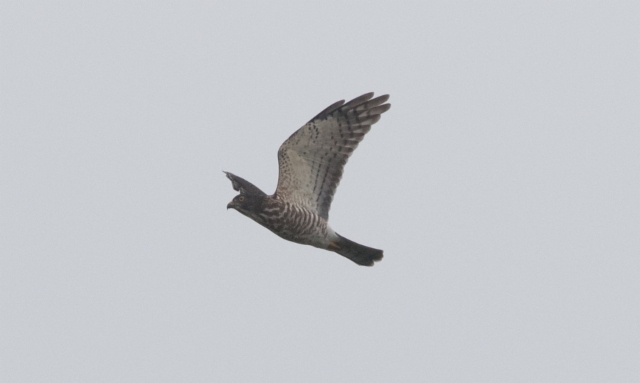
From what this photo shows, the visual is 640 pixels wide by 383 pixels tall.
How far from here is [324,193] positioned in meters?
14.0

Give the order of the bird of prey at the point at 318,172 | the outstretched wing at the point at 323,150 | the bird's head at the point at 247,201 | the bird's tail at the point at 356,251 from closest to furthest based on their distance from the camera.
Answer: the bird's head at the point at 247,201 → the bird of prey at the point at 318,172 → the outstretched wing at the point at 323,150 → the bird's tail at the point at 356,251

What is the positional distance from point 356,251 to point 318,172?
1.16m

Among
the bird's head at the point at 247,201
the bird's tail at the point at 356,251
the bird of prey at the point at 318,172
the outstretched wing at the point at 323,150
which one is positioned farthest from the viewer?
the bird's tail at the point at 356,251

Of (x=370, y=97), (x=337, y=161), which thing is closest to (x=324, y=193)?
(x=337, y=161)

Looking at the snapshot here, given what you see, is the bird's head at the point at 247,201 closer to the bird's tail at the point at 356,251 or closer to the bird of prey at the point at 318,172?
the bird of prey at the point at 318,172

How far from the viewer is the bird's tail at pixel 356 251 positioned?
14.0 m

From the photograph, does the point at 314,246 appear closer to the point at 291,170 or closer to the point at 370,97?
the point at 291,170

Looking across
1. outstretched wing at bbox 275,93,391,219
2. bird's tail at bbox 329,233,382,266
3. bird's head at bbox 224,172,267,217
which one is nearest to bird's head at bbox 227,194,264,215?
bird's head at bbox 224,172,267,217

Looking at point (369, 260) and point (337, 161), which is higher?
point (337, 161)

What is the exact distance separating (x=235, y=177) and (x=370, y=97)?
205cm

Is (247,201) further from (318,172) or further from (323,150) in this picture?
(323,150)

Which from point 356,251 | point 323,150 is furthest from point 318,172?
point 356,251

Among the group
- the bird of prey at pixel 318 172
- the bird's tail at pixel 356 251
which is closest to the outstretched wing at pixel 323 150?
the bird of prey at pixel 318 172

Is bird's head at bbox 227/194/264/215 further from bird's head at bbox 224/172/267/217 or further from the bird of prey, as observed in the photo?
the bird of prey
